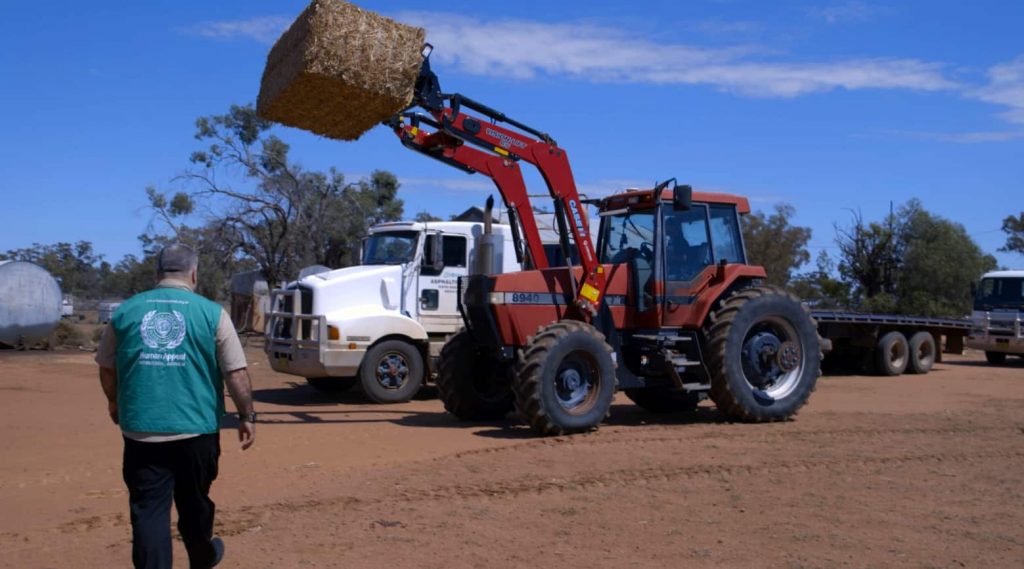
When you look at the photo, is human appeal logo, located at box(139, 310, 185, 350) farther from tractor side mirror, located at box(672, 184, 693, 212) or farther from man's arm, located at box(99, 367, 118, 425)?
tractor side mirror, located at box(672, 184, 693, 212)

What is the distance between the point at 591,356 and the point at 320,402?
5354 mm

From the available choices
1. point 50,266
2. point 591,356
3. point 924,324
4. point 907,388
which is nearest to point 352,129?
point 591,356

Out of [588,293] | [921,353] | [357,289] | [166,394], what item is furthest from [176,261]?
[921,353]

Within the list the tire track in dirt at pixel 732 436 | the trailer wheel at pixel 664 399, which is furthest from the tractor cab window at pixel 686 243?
the tire track in dirt at pixel 732 436

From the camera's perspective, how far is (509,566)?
5.71 m

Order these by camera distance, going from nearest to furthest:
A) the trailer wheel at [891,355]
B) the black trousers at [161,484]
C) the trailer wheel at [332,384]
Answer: the black trousers at [161,484]
the trailer wheel at [332,384]
the trailer wheel at [891,355]

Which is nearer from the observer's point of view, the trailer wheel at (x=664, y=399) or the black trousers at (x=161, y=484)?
the black trousers at (x=161, y=484)

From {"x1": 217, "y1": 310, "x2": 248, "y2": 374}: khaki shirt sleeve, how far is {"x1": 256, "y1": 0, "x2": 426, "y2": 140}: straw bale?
501 centimetres

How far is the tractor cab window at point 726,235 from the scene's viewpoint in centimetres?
1200

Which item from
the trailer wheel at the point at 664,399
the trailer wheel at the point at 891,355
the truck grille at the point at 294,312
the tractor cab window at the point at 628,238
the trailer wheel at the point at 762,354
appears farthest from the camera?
the trailer wheel at the point at 891,355

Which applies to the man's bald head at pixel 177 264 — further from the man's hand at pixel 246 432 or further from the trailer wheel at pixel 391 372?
the trailer wheel at pixel 391 372

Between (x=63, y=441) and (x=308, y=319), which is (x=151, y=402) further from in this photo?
(x=308, y=319)

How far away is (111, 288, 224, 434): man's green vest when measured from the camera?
15.1 ft

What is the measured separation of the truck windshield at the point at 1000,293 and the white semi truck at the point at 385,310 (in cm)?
1477
